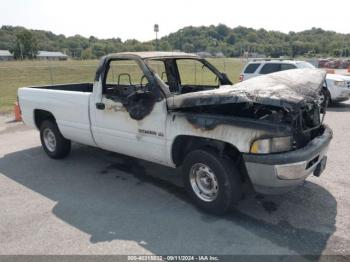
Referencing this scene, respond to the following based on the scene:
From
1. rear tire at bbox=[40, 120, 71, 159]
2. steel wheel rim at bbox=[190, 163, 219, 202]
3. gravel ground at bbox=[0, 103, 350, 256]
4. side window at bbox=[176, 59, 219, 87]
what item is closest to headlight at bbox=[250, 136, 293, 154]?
steel wheel rim at bbox=[190, 163, 219, 202]

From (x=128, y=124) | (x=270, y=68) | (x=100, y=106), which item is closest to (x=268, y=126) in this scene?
(x=128, y=124)

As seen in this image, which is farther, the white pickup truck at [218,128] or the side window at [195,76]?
the side window at [195,76]

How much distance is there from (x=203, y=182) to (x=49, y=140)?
3680 mm

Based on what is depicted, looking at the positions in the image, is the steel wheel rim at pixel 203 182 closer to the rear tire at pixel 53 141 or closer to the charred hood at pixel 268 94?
the charred hood at pixel 268 94

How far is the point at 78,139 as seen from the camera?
5.86 m

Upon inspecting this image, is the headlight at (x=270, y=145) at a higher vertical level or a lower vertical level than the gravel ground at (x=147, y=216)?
higher

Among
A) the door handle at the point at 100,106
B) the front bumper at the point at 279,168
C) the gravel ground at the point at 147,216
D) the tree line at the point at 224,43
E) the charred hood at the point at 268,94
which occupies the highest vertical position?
the tree line at the point at 224,43

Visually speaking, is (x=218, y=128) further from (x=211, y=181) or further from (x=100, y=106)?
(x=100, y=106)

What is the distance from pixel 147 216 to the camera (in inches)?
161

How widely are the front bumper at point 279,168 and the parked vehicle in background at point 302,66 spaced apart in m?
8.98

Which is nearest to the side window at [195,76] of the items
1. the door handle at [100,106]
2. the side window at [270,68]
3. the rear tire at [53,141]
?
the door handle at [100,106]

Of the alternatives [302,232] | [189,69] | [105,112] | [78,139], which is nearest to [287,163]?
[302,232]

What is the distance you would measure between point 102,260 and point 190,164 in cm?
153

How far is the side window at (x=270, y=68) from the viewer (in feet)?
41.8
